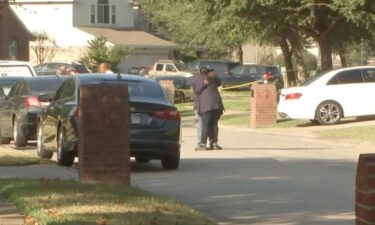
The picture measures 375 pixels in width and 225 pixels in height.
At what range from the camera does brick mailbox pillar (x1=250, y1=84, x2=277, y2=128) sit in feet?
97.1

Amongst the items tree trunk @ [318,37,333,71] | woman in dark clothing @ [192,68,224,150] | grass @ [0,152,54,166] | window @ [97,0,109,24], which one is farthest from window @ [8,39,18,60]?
grass @ [0,152,54,166]

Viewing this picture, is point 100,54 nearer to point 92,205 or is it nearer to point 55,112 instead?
point 55,112

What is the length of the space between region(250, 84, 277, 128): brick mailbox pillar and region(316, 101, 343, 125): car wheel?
1699 millimetres

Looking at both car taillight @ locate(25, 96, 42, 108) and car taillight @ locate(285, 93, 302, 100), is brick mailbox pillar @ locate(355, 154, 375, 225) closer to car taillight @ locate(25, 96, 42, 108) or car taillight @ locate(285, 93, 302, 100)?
car taillight @ locate(25, 96, 42, 108)

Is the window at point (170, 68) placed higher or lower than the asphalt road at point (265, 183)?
higher

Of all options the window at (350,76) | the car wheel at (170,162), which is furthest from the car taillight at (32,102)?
the window at (350,76)

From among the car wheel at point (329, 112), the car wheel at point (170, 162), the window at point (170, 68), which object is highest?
the window at point (170, 68)

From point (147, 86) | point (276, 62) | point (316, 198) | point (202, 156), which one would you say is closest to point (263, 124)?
point (202, 156)

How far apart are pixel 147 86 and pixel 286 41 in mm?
28946

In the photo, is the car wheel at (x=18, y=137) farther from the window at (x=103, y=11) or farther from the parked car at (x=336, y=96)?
the window at (x=103, y=11)

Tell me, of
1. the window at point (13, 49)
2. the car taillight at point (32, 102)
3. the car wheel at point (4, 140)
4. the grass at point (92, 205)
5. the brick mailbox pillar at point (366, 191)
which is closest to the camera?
the brick mailbox pillar at point (366, 191)

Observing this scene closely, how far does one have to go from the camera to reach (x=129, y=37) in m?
75.5

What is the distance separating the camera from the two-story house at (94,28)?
2854 inches

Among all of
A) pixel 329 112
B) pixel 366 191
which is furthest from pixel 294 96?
pixel 366 191
